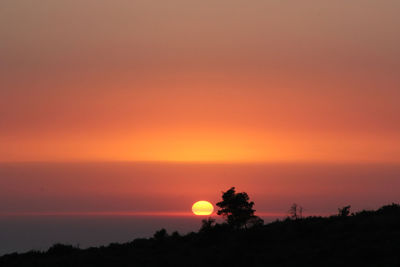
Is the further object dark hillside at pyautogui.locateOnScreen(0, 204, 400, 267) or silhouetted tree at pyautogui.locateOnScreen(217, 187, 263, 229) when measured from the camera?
silhouetted tree at pyautogui.locateOnScreen(217, 187, 263, 229)

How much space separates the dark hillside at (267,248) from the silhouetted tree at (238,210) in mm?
4850

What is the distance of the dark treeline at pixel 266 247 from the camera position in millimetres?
32500

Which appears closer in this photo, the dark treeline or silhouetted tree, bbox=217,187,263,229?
the dark treeline

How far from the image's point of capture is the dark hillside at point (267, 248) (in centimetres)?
3244

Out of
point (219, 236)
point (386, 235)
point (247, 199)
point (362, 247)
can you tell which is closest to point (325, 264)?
point (362, 247)

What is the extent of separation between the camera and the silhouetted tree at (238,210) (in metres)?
51.0

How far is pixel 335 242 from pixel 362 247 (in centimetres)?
271

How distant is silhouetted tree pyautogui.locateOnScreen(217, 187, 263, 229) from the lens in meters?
51.0

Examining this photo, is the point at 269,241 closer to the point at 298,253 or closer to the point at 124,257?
the point at 298,253

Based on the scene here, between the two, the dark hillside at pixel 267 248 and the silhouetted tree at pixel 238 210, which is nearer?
the dark hillside at pixel 267 248

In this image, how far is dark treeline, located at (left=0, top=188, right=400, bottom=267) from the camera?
32.5m

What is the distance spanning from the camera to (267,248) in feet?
120

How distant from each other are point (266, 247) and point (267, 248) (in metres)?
0.22

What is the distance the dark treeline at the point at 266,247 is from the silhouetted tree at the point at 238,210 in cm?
77
